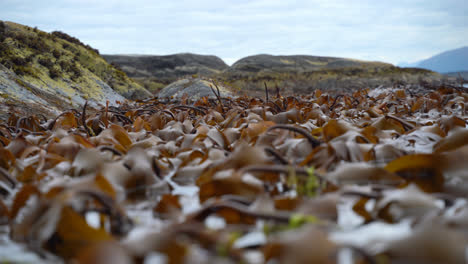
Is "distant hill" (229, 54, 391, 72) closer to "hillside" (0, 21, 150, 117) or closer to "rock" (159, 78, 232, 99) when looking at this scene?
"rock" (159, 78, 232, 99)

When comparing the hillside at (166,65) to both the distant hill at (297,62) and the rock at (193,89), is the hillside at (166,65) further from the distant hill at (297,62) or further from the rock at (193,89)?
the rock at (193,89)

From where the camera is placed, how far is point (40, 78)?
3.97m

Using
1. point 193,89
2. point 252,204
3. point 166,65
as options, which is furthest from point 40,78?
point 166,65

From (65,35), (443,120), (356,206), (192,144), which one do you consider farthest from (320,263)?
(65,35)

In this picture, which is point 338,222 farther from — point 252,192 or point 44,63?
point 44,63

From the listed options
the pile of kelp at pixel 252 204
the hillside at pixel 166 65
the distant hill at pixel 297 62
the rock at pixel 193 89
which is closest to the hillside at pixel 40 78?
the rock at pixel 193 89

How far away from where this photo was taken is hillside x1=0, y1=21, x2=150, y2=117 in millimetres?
3010

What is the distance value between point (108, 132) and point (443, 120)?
1.38 meters

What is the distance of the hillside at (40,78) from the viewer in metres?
3.01

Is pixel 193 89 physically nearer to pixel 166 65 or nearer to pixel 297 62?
pixel 166 65

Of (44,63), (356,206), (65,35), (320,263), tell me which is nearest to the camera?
(320,263)

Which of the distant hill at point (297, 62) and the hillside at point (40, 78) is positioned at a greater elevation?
the distant hill at point (297, 62)

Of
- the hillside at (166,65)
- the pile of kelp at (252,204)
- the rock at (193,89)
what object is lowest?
the pile of kelp at (252,204)

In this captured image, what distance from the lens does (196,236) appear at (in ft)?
1.62
